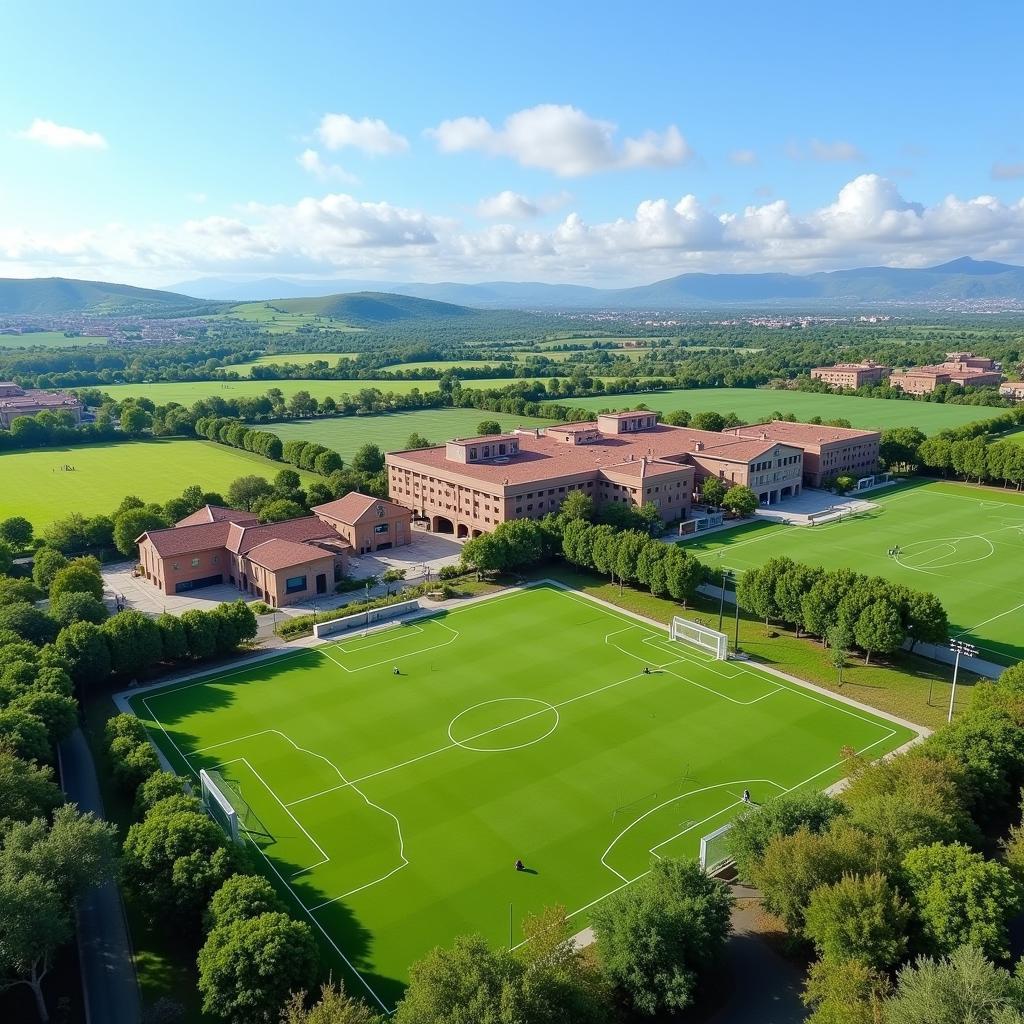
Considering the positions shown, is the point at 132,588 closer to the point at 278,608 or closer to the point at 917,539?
the point at 278,608

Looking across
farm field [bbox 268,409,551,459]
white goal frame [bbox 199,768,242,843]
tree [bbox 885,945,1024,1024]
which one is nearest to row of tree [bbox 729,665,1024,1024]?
tree [bbox 885,945,1024,1024]

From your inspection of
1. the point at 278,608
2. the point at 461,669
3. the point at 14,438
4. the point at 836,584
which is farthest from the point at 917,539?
the point at 14,438

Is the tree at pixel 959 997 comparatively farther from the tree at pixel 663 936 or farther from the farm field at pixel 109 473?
the farm field at pixel 109 473

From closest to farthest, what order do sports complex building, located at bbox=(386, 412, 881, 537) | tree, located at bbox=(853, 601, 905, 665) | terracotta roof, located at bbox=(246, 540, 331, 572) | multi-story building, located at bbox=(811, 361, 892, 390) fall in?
tree, located at bbox=(853, 601, 905, 665) → terracotta roof, located at bbox=(246, 540, 331, 572) → sports complex building, located at bbox=(386, 412, 881, 537) → multi-story building, located at bbox=(811, 361, 892, 390)

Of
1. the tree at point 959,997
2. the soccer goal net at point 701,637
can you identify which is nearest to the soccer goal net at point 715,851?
the tree at point 959,997

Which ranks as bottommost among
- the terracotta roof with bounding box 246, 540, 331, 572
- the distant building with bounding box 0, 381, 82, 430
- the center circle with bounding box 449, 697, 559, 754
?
the center circle with bounding box 449, 697, 559, 754

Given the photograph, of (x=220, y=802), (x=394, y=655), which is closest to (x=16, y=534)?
(x=394, y=655)

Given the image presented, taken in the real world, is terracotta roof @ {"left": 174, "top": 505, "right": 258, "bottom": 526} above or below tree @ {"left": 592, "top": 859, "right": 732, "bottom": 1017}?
above

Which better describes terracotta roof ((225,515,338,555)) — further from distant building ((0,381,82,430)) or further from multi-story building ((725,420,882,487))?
distant building ((0,381,82,430))
